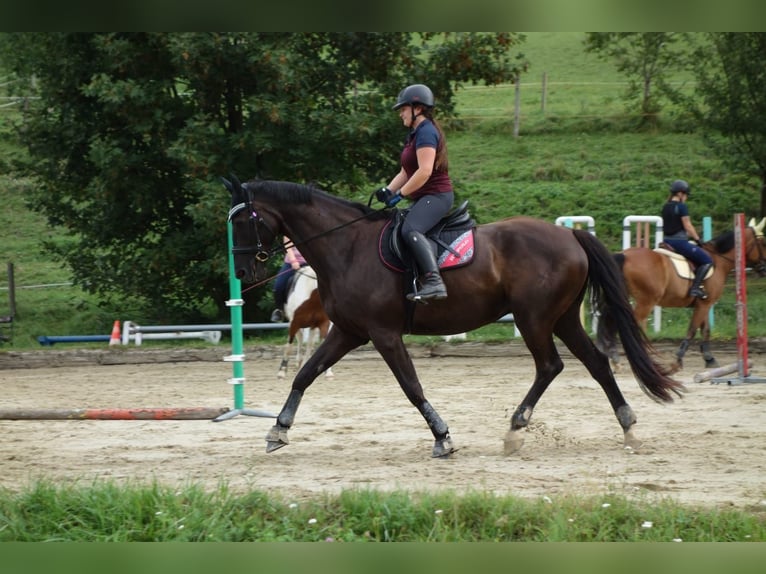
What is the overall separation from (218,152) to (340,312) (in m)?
9.45

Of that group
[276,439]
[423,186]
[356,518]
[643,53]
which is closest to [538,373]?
[423,186]

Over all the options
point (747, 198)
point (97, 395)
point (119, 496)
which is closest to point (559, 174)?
point (747, 198)

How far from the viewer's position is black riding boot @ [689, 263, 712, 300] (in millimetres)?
13453

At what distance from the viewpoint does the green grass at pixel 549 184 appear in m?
18.9

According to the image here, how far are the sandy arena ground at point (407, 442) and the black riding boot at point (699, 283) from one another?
1.32m

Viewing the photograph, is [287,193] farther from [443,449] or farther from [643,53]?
[643,53]

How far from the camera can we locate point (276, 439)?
24.6ft

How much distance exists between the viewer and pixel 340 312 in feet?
24.4

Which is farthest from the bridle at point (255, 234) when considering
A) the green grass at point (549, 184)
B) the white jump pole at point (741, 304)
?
the green grass at point (549, 184)

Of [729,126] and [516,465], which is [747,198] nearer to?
[729,126]

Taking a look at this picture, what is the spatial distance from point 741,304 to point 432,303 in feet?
14.0

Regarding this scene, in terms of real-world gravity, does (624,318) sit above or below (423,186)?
below

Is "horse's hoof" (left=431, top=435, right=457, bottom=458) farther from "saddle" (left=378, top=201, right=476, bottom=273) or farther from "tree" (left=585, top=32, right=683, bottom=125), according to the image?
"tree" (left=585, top=32, right=683, bottom=125)

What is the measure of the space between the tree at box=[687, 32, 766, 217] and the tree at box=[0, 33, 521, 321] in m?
5.18
